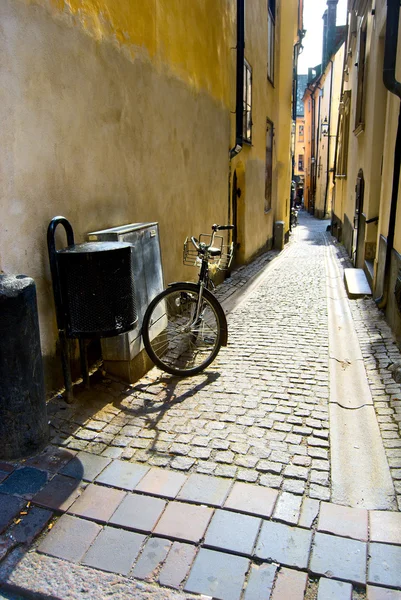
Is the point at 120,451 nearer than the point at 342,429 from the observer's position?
Yes

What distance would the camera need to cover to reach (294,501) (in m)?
2.59

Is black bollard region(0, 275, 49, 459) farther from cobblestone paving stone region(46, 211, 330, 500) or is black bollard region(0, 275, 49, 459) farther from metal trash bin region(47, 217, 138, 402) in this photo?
metal trash bin region(47, 217, 138, 402)

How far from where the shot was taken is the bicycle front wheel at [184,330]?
4250 mm

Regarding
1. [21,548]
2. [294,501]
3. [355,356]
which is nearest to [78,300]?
[21,548]

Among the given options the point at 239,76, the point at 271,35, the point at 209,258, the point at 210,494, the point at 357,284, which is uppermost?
the point at 271,35

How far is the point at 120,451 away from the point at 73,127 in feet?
7.50

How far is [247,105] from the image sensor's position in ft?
35.4

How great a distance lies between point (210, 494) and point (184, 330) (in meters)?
2.02

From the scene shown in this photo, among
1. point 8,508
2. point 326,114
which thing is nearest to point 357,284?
point 8,508

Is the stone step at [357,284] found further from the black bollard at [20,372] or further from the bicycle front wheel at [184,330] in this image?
the black bollard at [20,372]

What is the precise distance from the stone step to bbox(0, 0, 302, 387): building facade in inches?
95.9

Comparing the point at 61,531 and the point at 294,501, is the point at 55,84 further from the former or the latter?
the point at 294,501

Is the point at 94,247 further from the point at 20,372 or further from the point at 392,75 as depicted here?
the point at 392,75

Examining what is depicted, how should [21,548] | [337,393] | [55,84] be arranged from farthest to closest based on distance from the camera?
[337,393] → [55,84] → [21,548]
